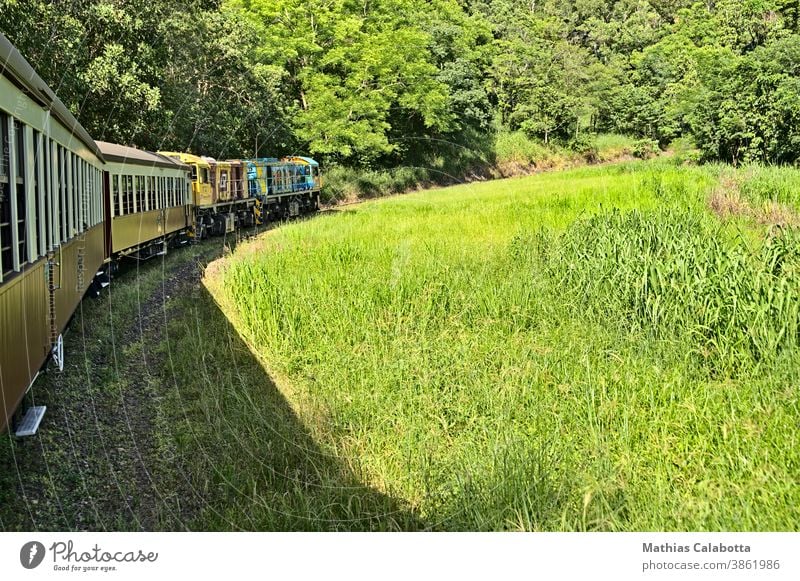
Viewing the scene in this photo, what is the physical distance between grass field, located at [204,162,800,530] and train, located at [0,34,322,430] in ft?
4.63

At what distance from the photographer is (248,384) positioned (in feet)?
20.4

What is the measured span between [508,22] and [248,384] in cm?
4402

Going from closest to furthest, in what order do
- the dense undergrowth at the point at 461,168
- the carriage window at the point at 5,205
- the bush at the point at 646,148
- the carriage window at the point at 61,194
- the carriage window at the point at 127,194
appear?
the carriage window at the point at 5,205 → the carriage window at the point at 61,194 → the carriage window at the point at 127,194 → the dense undergrowth at the point at 461,168 → the bush at the point at 646,148

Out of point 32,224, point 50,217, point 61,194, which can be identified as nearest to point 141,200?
point 61,194

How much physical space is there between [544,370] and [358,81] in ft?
22.5

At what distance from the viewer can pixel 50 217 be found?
17.7ft

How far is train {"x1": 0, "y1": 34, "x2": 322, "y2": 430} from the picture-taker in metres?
4.05

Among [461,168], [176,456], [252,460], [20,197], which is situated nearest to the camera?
[20,197]

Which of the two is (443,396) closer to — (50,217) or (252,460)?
(252,460)

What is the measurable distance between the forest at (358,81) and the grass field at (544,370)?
3.97 meters

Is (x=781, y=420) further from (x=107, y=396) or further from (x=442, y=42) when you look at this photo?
(x=442, y=42)

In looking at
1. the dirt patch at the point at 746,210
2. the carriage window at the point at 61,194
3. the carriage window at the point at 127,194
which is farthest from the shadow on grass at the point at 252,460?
the dirt patch at the point at 746,210

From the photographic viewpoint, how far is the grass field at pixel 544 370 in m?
4.02

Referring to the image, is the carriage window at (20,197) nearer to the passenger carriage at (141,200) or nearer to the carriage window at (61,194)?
the carriage window at (61,194)
